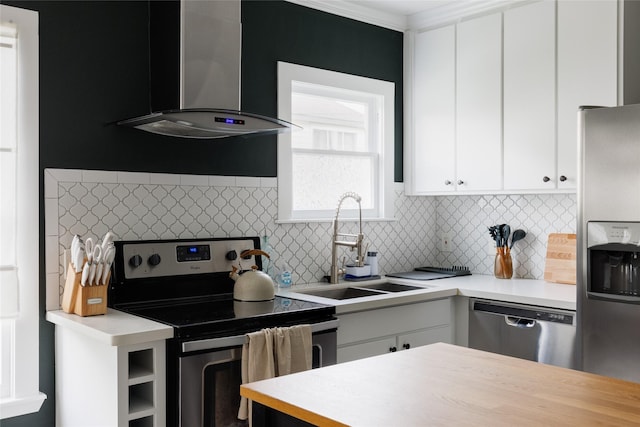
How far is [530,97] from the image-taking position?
3.57m

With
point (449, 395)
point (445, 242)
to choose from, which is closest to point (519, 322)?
point (445, 242)

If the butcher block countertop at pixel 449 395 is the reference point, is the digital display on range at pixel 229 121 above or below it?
above

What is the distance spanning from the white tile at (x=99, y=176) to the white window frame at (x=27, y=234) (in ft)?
0.70

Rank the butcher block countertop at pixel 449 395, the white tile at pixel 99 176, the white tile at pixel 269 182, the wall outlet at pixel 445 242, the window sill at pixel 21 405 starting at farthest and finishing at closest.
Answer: the wall outlet at pixel 445 242 < the white tile at pixel 269 182 < the white tile at pixel 99 176 < the window sill at pixel 21 405 < the butcher block countertop at pixel 449 395

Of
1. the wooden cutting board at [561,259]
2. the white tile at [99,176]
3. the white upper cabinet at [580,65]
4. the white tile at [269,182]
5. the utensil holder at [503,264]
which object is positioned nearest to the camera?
the white tile at [99,176]

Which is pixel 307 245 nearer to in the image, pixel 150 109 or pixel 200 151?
pixel 200 151

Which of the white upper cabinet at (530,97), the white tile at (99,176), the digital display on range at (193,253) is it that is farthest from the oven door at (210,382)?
the white upper cabinet at (530,97)

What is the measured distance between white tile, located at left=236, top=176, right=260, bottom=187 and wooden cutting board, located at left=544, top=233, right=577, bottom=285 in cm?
177

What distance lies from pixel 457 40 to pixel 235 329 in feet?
7.77

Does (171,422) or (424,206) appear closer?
(171,422)

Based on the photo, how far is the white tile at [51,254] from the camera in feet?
9.27

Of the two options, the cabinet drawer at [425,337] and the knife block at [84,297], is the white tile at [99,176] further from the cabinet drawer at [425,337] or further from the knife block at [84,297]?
the cabinet drawer at [425,337]

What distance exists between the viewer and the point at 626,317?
2748 millimetres

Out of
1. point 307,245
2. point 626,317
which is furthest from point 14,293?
point 626,317
